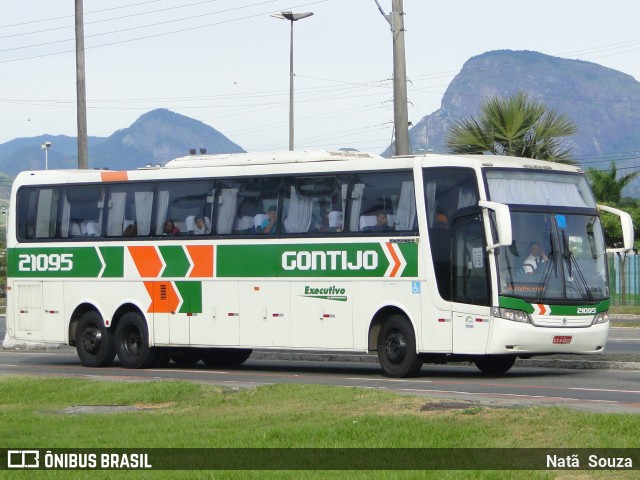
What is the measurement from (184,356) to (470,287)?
24.9 ft

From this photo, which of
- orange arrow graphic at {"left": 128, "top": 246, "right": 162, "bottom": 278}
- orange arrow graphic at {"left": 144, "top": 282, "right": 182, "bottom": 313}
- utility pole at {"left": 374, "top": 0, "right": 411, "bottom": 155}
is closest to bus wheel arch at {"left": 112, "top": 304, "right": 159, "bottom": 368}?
orange arrow graphic at {"left": 144, "top": 282, "right": 182, "bottom": 313}

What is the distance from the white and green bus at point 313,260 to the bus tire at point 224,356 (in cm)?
4

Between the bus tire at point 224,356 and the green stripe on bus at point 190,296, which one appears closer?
the green stripe on bus at point 190,296

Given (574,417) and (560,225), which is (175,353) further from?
(574,417)

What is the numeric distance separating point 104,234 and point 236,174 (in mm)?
3229

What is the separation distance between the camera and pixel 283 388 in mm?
17516

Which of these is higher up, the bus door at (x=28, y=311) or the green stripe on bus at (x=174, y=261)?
the green stripe on bus at (x=174, y=261)

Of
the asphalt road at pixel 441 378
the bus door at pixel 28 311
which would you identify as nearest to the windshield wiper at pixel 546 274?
the asphalt road at pixel 441 378

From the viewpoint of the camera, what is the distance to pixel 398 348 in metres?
21.4

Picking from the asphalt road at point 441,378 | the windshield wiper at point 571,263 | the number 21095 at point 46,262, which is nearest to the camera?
the asphalt road at point 441,378

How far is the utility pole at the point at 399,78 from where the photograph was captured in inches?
1031

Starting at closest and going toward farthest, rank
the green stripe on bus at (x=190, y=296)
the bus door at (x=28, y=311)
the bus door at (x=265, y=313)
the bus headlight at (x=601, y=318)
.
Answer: the bus headlight at (x=601, y=318) < the bus door at (x=265, y=313) < the green stripe on bus at (x=190, y=296) < the bus door at (x=28, y=311)

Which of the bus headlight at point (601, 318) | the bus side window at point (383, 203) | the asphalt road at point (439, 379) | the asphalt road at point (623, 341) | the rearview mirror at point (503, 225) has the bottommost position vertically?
the asphalt road at point (439, 379)

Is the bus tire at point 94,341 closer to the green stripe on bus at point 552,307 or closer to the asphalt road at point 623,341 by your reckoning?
the green stripe on bus at point 552,307
